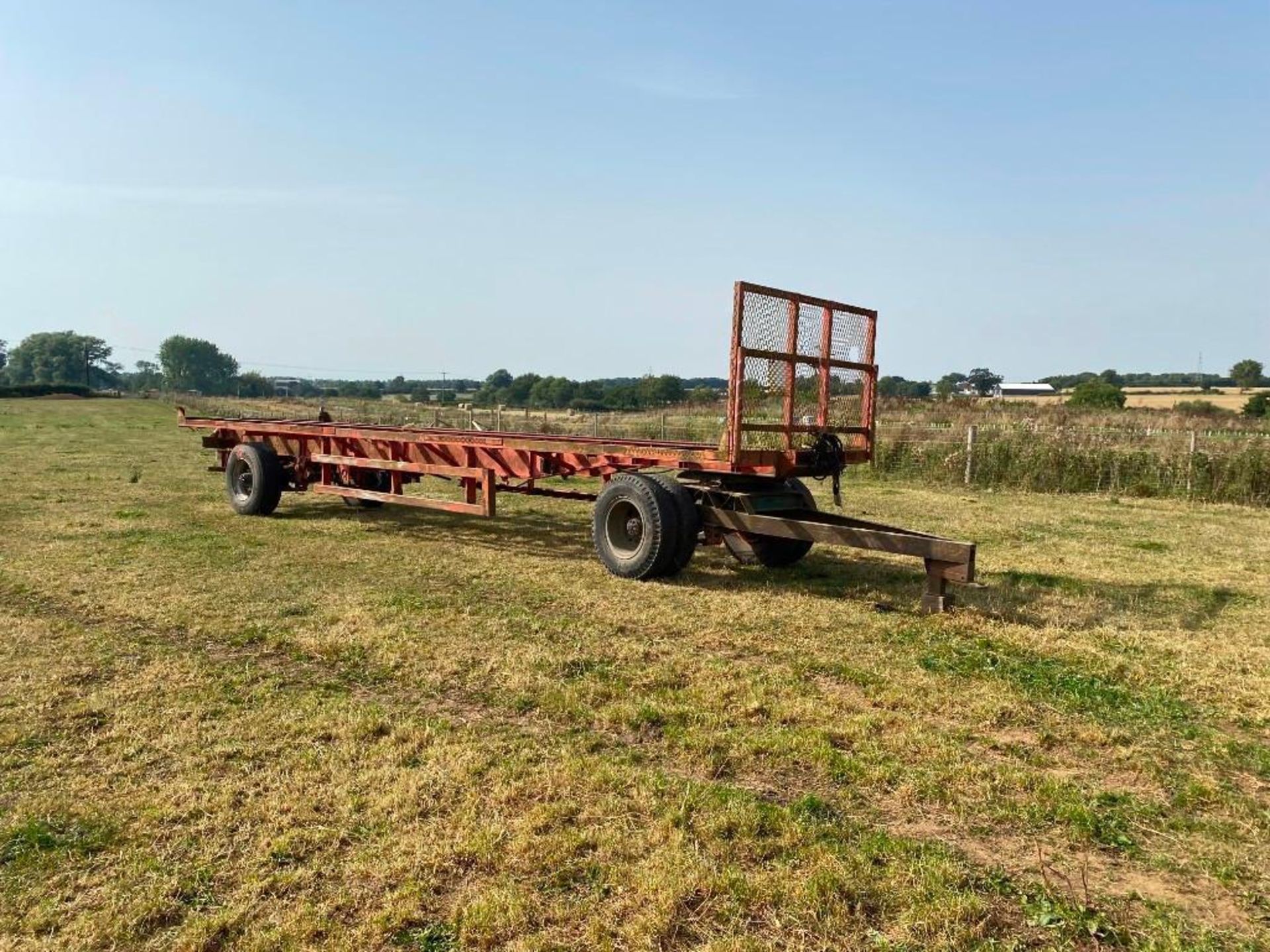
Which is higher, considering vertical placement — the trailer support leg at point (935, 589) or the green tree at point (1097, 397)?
the green tree at point (1097, 397)

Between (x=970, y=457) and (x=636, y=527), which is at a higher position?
(x=970, y=457)

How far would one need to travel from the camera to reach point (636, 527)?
7.47 meters

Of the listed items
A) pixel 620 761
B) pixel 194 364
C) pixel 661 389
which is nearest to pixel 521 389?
pixel 661 389

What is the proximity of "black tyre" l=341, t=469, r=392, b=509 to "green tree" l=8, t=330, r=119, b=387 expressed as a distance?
118127 mm

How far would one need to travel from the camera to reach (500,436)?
8703 mm

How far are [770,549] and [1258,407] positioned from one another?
109 ft

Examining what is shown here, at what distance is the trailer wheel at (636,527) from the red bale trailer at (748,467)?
0.04ft

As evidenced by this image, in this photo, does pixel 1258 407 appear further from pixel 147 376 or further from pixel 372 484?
pixel 147 376

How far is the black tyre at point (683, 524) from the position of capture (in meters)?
7.11

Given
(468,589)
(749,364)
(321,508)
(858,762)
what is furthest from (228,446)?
(858,762)

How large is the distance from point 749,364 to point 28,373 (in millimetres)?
140019

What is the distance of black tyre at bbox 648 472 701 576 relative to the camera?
7.11 metres

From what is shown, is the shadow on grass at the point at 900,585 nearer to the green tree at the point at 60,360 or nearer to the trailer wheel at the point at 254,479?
the trailer wheel at the point at 254,479

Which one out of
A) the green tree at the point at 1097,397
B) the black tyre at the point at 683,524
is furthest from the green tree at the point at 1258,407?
the black tyre at the point at 683,524
